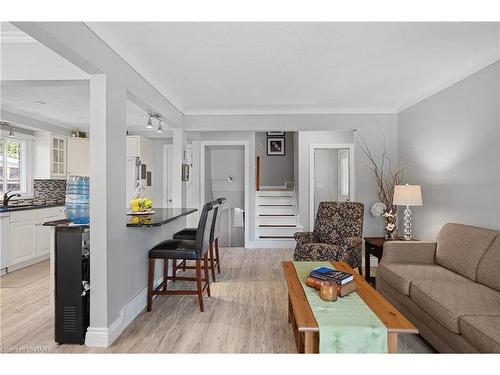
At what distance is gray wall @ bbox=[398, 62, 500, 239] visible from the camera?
289cm

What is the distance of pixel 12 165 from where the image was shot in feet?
17.7

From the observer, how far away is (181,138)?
16.3 feet

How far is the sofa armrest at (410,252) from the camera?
327 centimetres

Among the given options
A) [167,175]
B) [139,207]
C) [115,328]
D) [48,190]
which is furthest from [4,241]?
[167,175]

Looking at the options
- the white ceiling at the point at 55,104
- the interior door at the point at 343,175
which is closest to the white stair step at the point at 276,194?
the interior door at the point at 343,175

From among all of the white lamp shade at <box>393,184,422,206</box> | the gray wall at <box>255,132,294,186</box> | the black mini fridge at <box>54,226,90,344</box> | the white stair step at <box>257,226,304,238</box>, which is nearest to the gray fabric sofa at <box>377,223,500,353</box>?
the white lamp shade at <box>393,184,422,206</box>

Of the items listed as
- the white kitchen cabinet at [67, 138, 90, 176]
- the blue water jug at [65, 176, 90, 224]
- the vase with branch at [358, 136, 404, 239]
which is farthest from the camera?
the white kitchen cabinet at [67, 138, 90, 176]

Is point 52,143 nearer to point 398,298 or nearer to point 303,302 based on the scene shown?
point 303,302

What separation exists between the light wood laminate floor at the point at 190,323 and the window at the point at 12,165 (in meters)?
1.87

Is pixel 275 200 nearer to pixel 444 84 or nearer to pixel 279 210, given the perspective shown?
pixel 279 210

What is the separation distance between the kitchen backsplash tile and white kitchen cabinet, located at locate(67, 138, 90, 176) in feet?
1.17

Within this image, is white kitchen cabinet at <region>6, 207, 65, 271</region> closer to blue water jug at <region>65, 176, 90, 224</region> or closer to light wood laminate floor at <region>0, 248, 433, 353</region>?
light wood laminate floor at <region>0, 248, 433, 353</region>
